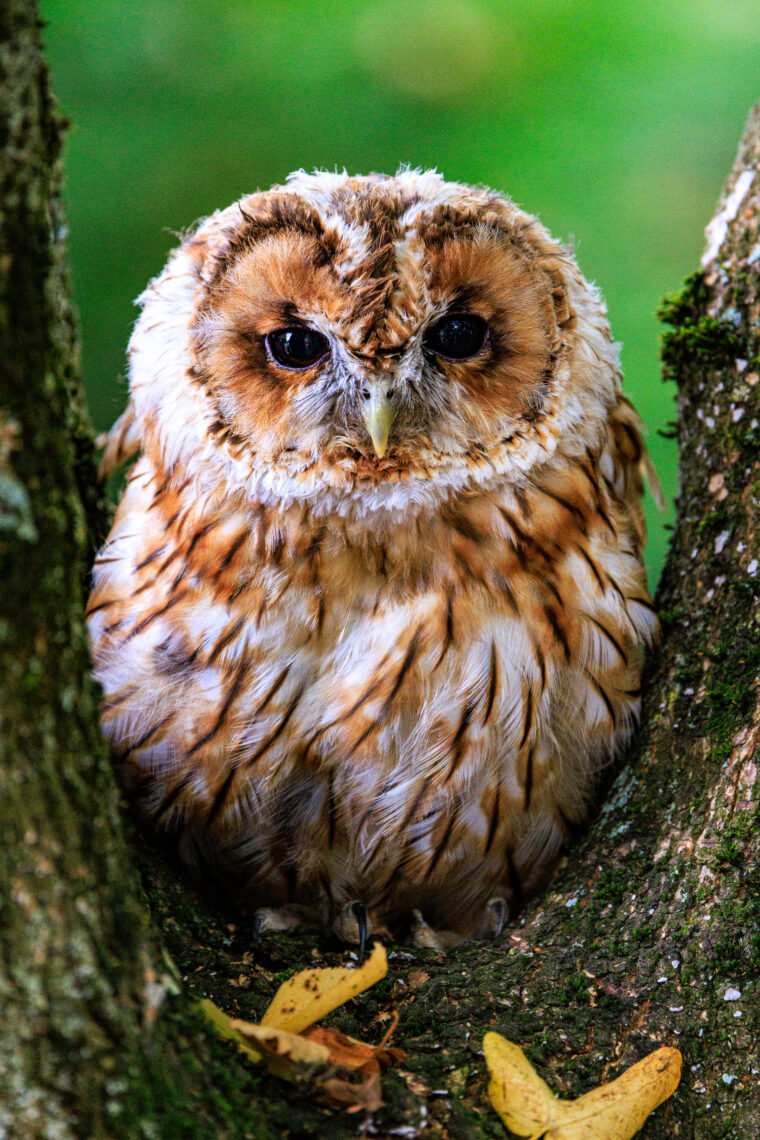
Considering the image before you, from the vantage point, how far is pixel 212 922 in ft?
4.27

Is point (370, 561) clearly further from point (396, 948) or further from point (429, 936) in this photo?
point (429, 936)

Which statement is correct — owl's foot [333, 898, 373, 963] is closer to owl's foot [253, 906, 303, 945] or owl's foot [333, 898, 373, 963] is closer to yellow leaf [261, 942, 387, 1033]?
owl's foot [253, 906, 303, 945]

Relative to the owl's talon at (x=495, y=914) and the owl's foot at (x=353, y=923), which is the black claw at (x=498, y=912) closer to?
the owl's talon at (x=495, y=914)

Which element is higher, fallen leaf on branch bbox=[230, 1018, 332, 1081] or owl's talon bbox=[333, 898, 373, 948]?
fallen leaf on branch bbox=[230, 1018, 332, 1081]

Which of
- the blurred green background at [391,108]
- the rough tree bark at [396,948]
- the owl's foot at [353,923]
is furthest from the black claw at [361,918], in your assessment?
the blurred green background at [391,108]

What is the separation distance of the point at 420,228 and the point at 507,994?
1.00 m

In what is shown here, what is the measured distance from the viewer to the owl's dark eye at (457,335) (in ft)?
4.35

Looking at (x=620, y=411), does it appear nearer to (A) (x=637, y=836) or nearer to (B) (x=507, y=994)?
(A) (x=637, y=836)

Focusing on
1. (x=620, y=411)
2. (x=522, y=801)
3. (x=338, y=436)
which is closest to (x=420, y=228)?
(x=338, y=436)

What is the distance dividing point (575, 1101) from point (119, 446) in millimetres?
1285

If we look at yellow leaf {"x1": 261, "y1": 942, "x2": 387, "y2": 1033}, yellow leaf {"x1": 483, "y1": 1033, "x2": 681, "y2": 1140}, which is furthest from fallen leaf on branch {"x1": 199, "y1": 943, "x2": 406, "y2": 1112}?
yellow leaf {"x1": 483, "y1": 1033, "x2": 681, "y2": 1140}

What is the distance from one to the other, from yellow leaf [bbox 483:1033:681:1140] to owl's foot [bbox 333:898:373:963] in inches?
22.0

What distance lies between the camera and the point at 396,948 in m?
1.32

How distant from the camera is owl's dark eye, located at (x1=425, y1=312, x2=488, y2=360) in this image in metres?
1.33
